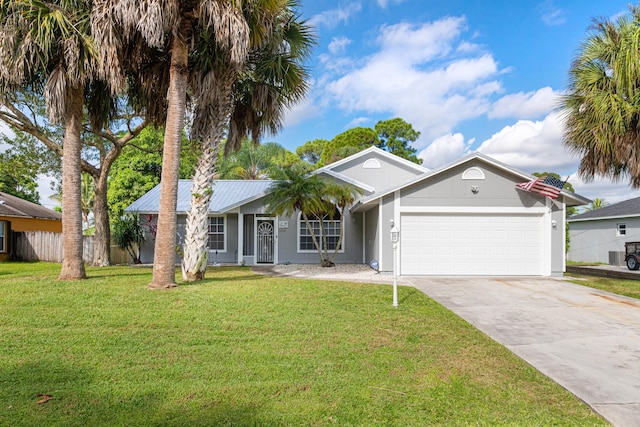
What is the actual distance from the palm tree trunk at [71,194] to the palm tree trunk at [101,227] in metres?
5.32

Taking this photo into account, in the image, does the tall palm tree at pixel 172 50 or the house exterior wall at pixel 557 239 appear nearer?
the tall palm tree at pixel 172 50

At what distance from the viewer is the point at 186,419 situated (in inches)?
125

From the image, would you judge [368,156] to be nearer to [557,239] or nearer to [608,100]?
[557,239]

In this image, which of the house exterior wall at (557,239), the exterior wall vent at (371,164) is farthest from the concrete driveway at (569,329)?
the exterior wall vent at (371,164)

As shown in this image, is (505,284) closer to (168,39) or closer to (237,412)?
(237,412)

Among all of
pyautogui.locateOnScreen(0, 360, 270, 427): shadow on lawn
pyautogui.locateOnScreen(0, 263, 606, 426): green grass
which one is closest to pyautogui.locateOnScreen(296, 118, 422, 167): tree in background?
pyautogui.locateOnScreen(0, 263, 606, 426): green grass

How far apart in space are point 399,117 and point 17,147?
105 feet

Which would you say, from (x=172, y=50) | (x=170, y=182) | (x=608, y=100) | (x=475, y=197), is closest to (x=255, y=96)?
(x=172, y=50)

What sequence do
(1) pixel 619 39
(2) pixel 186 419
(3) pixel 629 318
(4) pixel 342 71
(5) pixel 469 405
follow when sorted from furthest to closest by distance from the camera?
(4) pixel 342 71
(1) pixel 619 39
(3) pixel 629 318
(5) pixel 469 405
(2) pixel 186 419

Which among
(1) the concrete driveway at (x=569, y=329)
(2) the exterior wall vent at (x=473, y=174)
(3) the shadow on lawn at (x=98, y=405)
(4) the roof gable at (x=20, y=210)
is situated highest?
(2) the exterior wall vent at (x=473, y=174)

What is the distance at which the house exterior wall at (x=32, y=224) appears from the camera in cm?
2014

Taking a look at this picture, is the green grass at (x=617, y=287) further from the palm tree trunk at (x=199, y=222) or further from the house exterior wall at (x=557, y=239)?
the palm tree trunk at (x=199, y=222)

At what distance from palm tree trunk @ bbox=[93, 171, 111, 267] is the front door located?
606cm

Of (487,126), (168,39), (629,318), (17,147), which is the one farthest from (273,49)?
(17,147)
